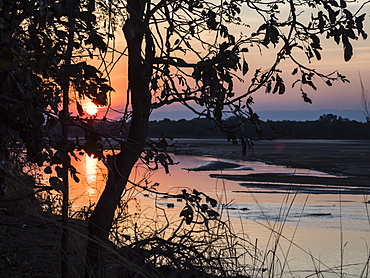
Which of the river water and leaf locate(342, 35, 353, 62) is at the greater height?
leaf locate(342, 35, 353, 62)

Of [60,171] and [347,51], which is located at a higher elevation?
[347,51]

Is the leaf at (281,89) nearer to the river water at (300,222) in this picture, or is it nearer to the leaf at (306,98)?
the leaf at (306,98)

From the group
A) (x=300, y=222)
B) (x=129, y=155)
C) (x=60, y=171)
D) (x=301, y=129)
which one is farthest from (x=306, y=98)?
(x=301, y=129)

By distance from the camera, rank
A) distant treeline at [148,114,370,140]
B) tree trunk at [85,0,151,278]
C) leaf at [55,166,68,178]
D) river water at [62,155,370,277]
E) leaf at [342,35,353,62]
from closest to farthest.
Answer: leaf at [55,166,68,178]
leaf at [342,35,353,62]
tree trunk at [85,0,151,278]
river water at [62,155,370,277]
distant treeline at [148,114,370,140]

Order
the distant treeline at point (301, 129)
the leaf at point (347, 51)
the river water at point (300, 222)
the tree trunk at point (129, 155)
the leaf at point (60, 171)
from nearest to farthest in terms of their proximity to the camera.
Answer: the leaf at point (60, 171) < the leaf at point (347, 51) < the tree trunk at point (129, 155) < the river water at point (300, 222) < the distant treeline at point (301, 129)

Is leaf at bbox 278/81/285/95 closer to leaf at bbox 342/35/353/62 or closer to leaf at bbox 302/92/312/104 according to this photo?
leaf at bbox 302/92/312/104

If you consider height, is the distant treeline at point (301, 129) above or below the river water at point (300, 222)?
above

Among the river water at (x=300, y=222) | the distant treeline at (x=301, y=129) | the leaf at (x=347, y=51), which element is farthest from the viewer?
the distant treeline at (x=301, y=129)

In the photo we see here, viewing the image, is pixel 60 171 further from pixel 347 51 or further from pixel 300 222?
pixel 300 222

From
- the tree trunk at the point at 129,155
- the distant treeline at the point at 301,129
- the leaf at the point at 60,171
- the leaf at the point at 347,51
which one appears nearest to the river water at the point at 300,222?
the tree trunk at the point at 129,155

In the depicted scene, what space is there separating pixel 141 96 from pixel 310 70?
1.30 meters

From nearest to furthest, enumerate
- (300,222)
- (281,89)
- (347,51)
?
(347,51), (281,89), (300,222)

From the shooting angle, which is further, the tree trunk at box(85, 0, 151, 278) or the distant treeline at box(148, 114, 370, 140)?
the distant treeline at box(148, 114, 370, 140)

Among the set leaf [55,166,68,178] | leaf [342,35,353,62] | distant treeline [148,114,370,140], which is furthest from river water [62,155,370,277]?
distant treeline [148,114,370,140]
